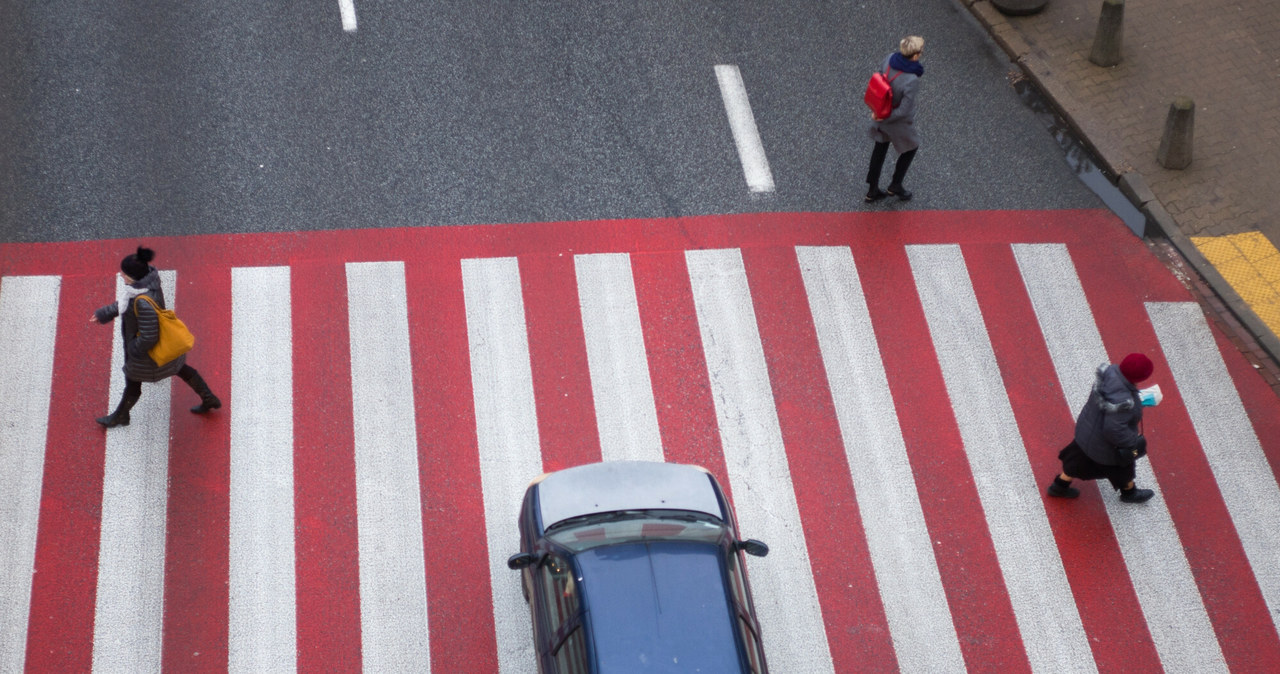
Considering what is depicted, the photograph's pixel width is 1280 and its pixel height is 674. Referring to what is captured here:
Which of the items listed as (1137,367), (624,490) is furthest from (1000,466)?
(624,490)

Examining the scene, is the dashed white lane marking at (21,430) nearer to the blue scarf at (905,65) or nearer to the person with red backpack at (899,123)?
the person with red backpack at (899,123)

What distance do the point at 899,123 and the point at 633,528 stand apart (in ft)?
15.5

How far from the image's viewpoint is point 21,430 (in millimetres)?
9062

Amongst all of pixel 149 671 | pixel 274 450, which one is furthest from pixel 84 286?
pixel 149 671

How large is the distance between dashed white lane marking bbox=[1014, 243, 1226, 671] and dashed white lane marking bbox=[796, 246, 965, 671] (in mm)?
1574

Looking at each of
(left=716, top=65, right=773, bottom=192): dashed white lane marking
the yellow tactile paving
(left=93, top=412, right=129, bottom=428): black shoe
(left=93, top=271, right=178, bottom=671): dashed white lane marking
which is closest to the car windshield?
(left=93, top=271, right=178, bottom=671): dashed white lane marking

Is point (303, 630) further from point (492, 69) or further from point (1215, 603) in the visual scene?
point (1215, 603)

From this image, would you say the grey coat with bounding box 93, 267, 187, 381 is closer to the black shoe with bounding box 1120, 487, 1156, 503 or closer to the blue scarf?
the blue scarf

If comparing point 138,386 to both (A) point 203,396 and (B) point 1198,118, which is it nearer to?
(A) point 203,396

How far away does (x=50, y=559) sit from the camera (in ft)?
27.8

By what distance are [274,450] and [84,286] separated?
2408 millimetres

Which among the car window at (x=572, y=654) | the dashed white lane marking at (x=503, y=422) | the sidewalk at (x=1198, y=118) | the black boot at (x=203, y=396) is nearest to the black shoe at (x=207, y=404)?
the black boot at (x=203, y=396)

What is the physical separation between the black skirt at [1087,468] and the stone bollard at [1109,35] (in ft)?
17.1

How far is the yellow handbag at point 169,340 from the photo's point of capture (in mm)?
8328
